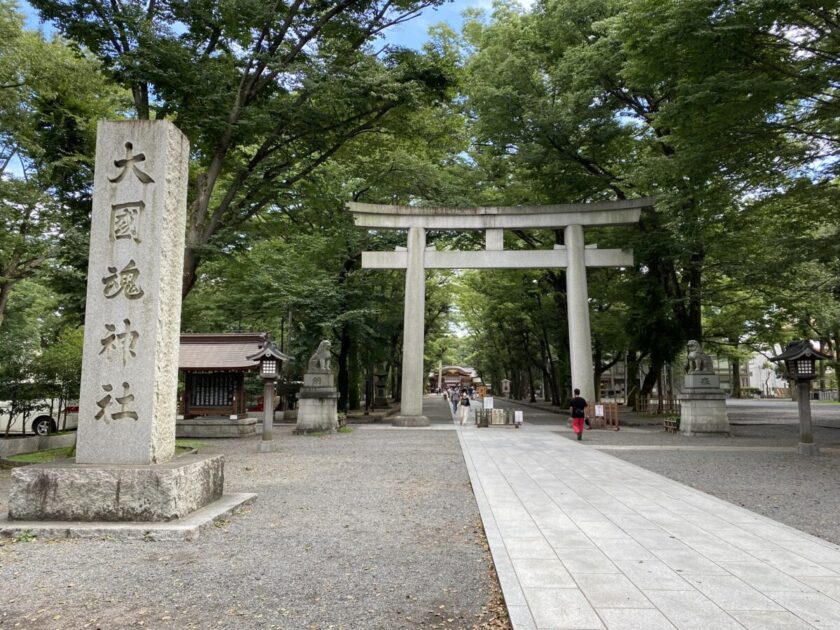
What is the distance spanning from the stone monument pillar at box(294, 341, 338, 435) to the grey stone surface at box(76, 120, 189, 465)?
10813 millimetres

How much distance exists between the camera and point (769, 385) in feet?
219

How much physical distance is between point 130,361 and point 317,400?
1148 centimetres

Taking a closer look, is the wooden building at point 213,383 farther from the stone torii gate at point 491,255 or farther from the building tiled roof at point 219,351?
the stone torii gate at point 491,255

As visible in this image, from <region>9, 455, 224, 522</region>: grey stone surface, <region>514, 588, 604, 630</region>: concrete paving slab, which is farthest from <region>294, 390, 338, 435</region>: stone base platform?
<region>514, 588, 604, 630</region>: concrete paving slab

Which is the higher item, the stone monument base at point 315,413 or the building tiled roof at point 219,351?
the building tiled roof at point 219,351

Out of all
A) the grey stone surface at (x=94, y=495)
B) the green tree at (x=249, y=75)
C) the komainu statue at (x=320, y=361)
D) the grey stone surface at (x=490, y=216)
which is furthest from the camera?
the grey stone surface at (x=490, y=216)

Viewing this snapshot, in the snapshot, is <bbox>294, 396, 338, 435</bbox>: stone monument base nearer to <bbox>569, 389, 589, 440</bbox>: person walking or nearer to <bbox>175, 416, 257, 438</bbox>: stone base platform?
<bbox>175, 416, 257, 438</bbox>: stone base platform

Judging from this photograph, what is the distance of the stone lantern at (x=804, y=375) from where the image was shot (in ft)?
39.0

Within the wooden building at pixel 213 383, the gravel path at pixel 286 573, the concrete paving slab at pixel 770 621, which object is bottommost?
the gravel path at pixel 286 573

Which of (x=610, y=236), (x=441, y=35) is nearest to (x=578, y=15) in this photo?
(x=441, y=35)

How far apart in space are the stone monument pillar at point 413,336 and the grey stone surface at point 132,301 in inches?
518

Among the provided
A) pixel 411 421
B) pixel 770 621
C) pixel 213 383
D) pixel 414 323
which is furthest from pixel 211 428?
pixel 770 621

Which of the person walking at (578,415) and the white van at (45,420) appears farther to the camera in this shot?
the white van at (45,420)

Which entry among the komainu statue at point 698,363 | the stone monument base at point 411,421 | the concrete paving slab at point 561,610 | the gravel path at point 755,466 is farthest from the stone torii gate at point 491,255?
the concrete paving slab at point 561,610
